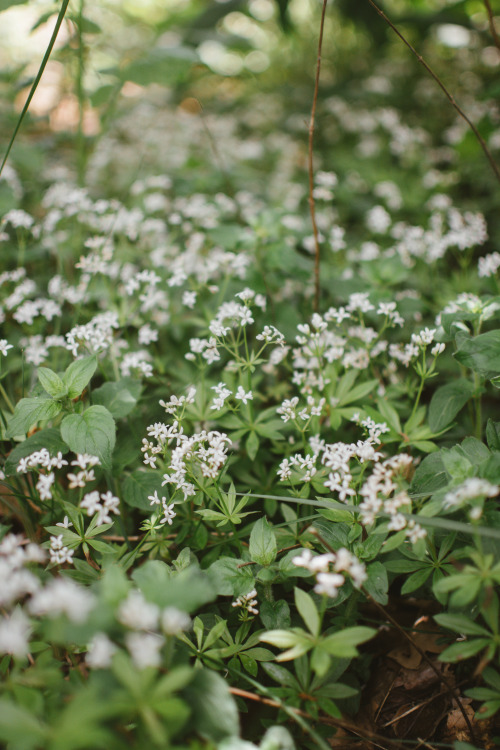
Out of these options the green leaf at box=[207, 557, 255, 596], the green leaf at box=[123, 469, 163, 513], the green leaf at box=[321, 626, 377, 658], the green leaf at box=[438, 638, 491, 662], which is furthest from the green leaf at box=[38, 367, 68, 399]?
the green leaf at box=[438, 638, 491, 662]

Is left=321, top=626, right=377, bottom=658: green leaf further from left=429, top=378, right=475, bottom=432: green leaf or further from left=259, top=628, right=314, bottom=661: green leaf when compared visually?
left=429, top=378, right=475, bottom=432: green leaf

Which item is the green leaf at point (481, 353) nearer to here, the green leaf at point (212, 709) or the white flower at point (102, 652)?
the green leaf at point (212, 709)

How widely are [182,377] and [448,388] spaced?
1.23m

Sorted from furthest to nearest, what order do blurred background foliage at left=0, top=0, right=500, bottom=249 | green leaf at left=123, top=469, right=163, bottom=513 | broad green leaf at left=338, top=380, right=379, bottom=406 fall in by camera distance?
blurred background foliage at left=0, top=0, right=500, bottom=249, broad green leaf at left=338, top=380, right=379, bottom=406, green leaf at left=123, top=469, right=163, bottom=513

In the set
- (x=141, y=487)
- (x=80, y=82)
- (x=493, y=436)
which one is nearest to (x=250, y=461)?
(x=141, y=487)

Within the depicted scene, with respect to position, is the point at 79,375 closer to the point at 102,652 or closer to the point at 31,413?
the point at 31,413

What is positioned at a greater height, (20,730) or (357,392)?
(20,730)

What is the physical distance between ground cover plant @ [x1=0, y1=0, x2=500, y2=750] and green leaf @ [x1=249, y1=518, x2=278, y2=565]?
1cm

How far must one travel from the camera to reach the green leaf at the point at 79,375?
1.79 meters

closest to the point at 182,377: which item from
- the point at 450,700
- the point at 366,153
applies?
the point at 450,700

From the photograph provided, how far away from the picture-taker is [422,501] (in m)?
1.66

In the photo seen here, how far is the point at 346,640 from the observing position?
1276mm

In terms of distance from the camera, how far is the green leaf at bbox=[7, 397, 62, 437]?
68.7 inches

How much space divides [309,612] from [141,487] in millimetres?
818
